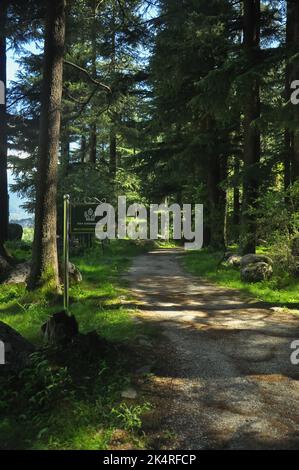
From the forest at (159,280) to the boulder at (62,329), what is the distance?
0.06ft

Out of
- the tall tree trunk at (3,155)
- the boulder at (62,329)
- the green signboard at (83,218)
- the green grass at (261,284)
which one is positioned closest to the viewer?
the boulder at (62,329)

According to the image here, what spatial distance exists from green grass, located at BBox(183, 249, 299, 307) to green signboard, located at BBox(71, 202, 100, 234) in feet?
14.7

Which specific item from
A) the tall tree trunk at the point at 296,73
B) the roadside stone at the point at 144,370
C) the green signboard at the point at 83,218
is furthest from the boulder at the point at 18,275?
the tall tree trunk at the point at 296,73

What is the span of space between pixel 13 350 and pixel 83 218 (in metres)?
12.4

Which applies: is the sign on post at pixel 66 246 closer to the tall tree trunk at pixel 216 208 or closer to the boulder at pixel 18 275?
the boulder at pixel 18 275

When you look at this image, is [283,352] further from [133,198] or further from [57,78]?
[133,198]

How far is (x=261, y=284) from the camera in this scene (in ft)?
38.8

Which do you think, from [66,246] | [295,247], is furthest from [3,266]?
[295,247]

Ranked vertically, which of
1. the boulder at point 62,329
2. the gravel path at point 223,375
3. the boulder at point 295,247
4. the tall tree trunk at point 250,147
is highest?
the tall tree trunk at point 250,147

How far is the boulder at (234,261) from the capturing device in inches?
606

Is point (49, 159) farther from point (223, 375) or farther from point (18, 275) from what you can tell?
point (223, 375)

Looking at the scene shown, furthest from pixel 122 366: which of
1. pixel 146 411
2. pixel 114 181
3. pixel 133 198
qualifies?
pixel 133 198

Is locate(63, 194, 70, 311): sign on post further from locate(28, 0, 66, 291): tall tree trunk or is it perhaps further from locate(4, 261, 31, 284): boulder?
locate(4, 261, 31, 284): boulder
